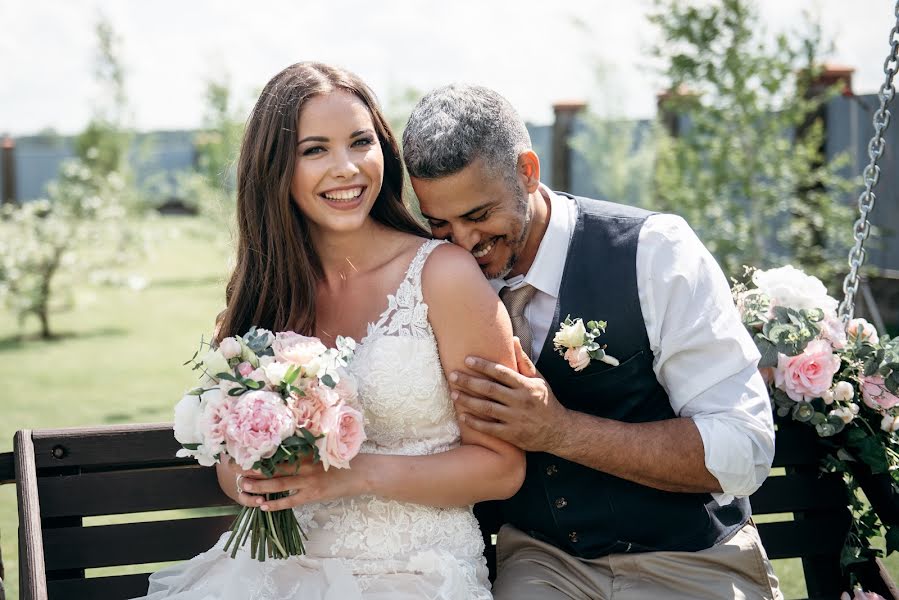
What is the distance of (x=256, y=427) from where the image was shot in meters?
2.40

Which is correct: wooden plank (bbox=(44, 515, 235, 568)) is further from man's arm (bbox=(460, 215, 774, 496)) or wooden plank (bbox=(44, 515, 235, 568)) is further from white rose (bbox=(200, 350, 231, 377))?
man's arm (bbox=(460, 215, 774, 496))

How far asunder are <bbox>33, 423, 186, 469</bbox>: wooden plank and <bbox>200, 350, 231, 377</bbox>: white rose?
0.75m

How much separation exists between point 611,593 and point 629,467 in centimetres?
40

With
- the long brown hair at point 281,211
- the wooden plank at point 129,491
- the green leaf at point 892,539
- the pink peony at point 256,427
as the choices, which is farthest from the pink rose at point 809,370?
the wooden plank at point 129,491

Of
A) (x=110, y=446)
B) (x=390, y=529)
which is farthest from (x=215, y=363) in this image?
(x=110, y=446)

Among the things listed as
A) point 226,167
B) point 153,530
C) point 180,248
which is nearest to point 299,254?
point 226,167

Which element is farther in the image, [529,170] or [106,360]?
[106,360]

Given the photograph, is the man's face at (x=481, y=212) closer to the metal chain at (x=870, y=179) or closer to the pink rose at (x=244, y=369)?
the pink rose at (x=244, y=369)

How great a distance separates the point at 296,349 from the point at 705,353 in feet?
3.89

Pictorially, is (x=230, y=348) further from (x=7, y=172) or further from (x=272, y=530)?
(x=7, y=172)

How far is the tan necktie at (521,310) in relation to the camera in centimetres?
309

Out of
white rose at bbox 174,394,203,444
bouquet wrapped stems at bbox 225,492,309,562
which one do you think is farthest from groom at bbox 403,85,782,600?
white rose at bbox 174,394,203,444

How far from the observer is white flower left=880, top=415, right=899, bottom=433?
313 centimetres

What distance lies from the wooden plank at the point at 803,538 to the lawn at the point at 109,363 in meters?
1.08
